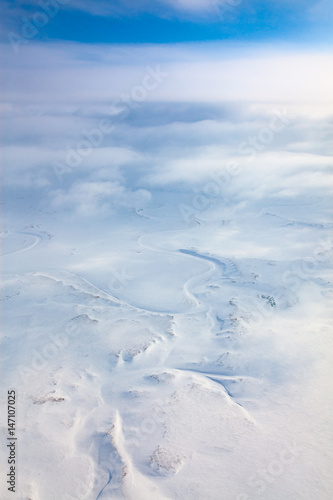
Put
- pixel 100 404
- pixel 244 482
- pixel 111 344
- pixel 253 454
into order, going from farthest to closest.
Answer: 1. pixel 111 344
2. pixel 100 404
3. pixel 253 454
4. pixel 244 482

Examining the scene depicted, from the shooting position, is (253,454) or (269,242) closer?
(253,454)

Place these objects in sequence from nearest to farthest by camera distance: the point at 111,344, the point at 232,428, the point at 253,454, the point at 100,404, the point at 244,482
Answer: the point at 244,482, the point at 253,454, the point at 232,428, the point at 100,404, the point at 111,344

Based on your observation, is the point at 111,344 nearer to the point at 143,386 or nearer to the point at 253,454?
the point at 143,386

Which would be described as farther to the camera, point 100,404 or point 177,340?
point 177,340

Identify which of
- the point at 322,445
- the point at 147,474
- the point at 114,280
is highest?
the point at 322,445

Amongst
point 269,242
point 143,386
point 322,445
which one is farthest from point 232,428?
point 269,242

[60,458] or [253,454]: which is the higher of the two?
[253,454]

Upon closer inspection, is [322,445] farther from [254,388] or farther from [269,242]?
[269,242]

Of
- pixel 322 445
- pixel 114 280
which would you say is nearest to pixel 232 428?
pixel 322 445

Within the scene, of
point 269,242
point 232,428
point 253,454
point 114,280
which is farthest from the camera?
point 269,242
